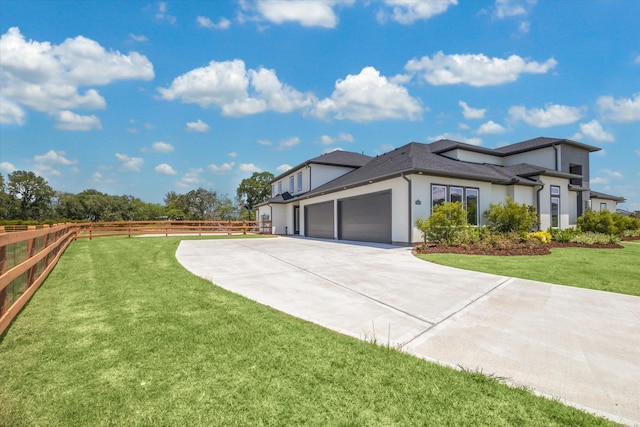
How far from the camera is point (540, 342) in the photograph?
10.7 feet

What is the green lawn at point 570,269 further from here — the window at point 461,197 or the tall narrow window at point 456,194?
the tall narrow window at point 456,194

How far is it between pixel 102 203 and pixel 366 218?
5706 centimetres

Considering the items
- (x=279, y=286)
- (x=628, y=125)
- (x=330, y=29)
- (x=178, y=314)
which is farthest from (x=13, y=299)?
(x=628, y=125)

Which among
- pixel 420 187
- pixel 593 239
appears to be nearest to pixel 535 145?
pixel 593 239

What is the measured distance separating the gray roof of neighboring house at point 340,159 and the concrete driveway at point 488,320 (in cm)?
1673

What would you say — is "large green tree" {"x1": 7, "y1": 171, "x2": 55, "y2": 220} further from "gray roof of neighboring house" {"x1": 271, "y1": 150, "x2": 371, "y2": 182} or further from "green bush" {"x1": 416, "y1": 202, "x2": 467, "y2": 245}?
"green bush" {"x1": 416, "y1": 202, "x2": 467, "y2": 245}

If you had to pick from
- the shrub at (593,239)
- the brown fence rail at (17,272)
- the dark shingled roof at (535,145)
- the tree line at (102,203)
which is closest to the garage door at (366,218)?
the shrub at (593,239)

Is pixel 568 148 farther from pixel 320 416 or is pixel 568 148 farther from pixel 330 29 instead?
pixel 320 416

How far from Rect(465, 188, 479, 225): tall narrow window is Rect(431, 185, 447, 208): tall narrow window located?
154 centimetres

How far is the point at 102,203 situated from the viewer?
53969 millimetres

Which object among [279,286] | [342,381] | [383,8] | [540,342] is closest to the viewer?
[342,381]

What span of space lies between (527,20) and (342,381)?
1486 centimetres

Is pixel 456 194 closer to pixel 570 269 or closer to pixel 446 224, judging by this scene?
pixel 446 224

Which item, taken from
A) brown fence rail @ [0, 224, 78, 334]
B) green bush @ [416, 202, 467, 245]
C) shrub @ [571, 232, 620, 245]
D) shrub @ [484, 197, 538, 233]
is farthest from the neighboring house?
brown fence rail @ [0, 224, 78, 334]
